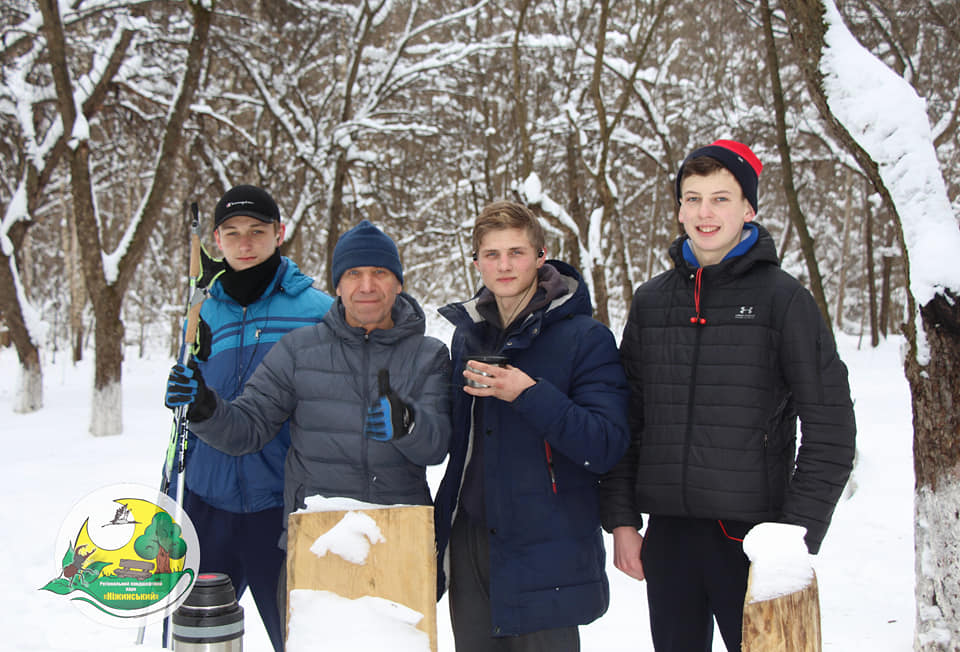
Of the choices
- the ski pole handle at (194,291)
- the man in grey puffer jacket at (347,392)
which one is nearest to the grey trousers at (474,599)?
the man in grey puffer jacket at (347,392)

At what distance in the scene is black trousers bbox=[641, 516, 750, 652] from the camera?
1.96 meters

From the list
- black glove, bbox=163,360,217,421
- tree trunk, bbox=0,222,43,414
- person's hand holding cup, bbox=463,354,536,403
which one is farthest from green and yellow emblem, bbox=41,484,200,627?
tree trunk, bbox=0,222,43,414

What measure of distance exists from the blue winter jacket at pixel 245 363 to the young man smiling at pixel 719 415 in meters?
1.21

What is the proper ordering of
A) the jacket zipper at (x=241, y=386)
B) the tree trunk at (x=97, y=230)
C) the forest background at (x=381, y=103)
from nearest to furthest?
1. the jacket zipper at (x=241, y=386)
2. the tree trunk at (x=97, y=230)
3. the forest background at (x=381, y=103)

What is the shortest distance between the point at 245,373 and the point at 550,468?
1.24 m

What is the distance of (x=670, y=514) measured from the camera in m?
2.01

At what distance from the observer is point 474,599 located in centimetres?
209

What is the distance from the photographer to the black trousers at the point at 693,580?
1962 mm

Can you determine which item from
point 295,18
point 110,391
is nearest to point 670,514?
point 110,391

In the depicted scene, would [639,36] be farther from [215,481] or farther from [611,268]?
[611,268]

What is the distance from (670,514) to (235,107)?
15201 millimetres

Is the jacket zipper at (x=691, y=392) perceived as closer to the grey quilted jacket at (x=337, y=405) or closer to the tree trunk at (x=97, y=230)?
the grey quilted jacket at (x=337, y=405)

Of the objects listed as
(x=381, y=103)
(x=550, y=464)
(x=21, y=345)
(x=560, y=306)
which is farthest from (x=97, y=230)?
(x=550, y=464)

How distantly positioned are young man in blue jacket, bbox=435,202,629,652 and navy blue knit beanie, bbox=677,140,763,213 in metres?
0.54
